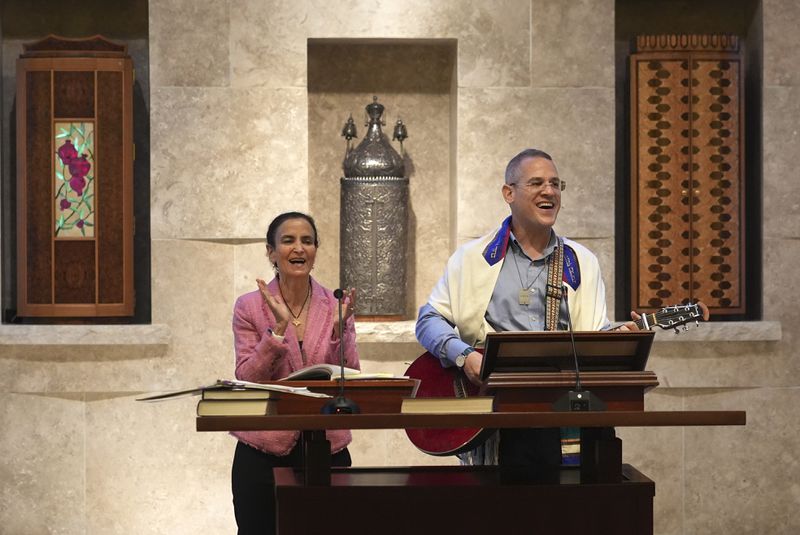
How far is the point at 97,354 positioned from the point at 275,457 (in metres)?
2.12

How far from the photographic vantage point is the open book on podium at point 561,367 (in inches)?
104

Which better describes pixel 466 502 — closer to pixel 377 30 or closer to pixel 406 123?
pixel 377 30

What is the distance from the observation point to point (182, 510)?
16.9ft

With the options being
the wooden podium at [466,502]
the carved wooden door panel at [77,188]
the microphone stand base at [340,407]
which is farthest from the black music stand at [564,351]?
the carved wooden door panel at [77,188]

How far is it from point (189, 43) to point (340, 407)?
115 inches

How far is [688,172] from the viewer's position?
527 centimetres

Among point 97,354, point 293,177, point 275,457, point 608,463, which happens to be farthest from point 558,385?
point 97,354

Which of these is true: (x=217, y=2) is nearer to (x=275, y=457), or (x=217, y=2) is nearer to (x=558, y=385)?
(x=275, y=457)

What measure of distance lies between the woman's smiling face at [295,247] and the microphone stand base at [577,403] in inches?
40.7

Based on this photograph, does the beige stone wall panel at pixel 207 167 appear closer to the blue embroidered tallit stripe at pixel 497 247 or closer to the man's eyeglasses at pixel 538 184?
the blue embroidered tallit stripe at pixel 497 247

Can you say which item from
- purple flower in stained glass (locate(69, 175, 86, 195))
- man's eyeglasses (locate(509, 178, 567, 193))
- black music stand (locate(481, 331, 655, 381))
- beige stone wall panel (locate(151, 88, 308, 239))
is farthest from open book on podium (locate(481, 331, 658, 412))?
purple flower in stained glass (locate(69, 175, 86, 195))

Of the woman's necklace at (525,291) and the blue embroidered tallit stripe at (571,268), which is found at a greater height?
the blue embroidered tallit stripe at (571,268)

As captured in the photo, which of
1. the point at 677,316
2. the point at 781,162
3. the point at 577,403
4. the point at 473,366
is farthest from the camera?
the point at 781,162

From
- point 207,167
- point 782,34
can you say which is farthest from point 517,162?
point 782,34
